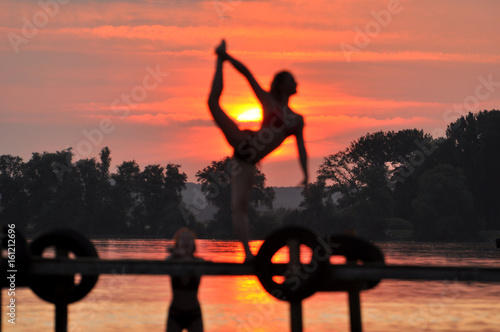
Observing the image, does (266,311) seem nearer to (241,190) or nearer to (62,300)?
(62,300)

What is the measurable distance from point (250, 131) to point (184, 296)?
2.38 m

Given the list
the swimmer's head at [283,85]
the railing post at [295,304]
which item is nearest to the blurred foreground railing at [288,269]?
the railing post at [295,304]

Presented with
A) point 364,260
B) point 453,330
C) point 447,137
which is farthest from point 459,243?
point 364,260

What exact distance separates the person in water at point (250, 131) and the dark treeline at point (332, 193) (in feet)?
375

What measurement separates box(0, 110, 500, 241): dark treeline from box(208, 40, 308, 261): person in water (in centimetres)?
11417

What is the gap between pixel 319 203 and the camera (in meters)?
148

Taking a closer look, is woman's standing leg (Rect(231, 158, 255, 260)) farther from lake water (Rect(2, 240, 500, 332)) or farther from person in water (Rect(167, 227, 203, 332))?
lake water (Rect(2, 240, 500, 332))

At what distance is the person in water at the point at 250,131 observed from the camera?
933 centimetres

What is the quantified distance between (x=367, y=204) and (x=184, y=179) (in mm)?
55455

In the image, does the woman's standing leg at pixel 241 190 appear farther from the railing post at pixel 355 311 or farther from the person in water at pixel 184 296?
the railing post at pixel 355 311

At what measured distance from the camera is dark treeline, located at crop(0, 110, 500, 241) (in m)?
126

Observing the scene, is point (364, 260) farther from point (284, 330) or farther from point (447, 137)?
point (447, 137)

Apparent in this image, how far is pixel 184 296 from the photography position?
9891 mm

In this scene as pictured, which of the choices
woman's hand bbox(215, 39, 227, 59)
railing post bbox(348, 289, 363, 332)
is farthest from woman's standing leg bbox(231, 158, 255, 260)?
railing post bbox(348, 289, 363, 332)
